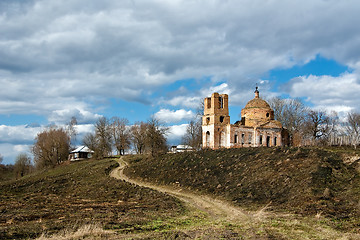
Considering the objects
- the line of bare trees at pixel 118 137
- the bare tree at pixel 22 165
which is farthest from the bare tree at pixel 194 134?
the bare tree at pixel 22 165

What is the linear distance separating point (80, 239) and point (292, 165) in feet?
67.9

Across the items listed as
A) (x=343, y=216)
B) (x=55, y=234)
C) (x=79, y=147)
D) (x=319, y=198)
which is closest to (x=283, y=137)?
(x=319, y=198)

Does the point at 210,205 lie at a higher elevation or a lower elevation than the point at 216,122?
lower

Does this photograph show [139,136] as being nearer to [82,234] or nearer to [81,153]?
[81,153]

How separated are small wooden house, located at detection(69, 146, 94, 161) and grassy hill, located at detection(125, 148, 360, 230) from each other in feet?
155

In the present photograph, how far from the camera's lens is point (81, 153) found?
83.5 meters

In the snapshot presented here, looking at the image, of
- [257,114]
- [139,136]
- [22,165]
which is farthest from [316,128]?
[22,165]

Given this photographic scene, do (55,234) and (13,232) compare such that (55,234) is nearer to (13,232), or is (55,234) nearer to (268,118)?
(13,232)

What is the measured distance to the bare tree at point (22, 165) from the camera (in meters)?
87.0

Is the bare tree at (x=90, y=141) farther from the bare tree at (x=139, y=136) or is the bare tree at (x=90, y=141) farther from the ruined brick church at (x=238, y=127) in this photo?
the ruined brick church at (x=238, y=127)

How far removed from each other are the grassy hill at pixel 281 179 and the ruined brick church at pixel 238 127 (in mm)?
8744

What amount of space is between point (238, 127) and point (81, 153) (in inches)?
1964

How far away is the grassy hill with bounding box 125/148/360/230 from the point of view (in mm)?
19062

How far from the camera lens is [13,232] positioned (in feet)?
43.3
